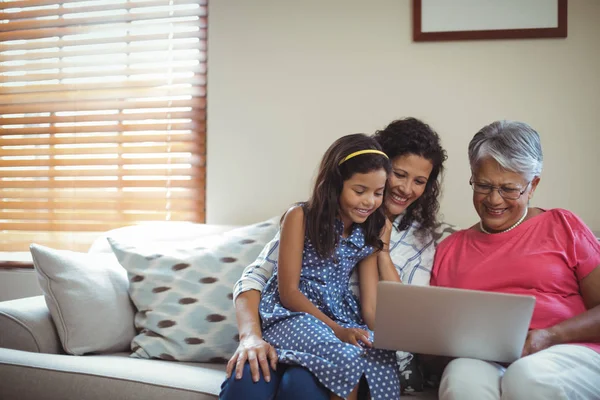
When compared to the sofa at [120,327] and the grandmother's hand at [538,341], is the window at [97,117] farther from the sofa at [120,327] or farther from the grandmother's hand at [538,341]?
the grandmother's hand at [538,341]

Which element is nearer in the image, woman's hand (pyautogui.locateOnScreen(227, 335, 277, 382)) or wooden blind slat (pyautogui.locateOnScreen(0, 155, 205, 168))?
woman's hand (pyautogui.locateOnScreen(227, 335, 277, 382))

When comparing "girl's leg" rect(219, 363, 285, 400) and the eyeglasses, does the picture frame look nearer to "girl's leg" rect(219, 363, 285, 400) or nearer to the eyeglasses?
the eyeglasses

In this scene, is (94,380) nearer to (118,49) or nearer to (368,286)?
(368,286)

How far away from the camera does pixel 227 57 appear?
2510 mm

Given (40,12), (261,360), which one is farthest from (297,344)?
(40,12)

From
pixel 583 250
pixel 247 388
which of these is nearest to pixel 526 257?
pixel 583 250

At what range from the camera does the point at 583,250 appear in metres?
1.66

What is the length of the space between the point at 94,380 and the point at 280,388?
545 mm

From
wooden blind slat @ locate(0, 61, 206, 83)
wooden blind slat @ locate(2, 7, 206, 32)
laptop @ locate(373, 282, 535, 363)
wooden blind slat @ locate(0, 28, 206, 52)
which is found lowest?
laptop @ locate(373, 282, 535, 363)

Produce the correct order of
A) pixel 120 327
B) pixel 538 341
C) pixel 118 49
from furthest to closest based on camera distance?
1. pixel 118 49
2. pixel 120 327
3. pixel 538 341

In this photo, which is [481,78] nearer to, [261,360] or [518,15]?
[518,15]

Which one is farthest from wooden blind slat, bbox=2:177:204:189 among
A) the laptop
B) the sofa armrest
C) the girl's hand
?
the laptop

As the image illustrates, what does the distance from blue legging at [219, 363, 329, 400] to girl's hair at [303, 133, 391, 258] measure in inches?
15.3

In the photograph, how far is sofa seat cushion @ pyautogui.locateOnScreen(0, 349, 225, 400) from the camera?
1548 millimetres
